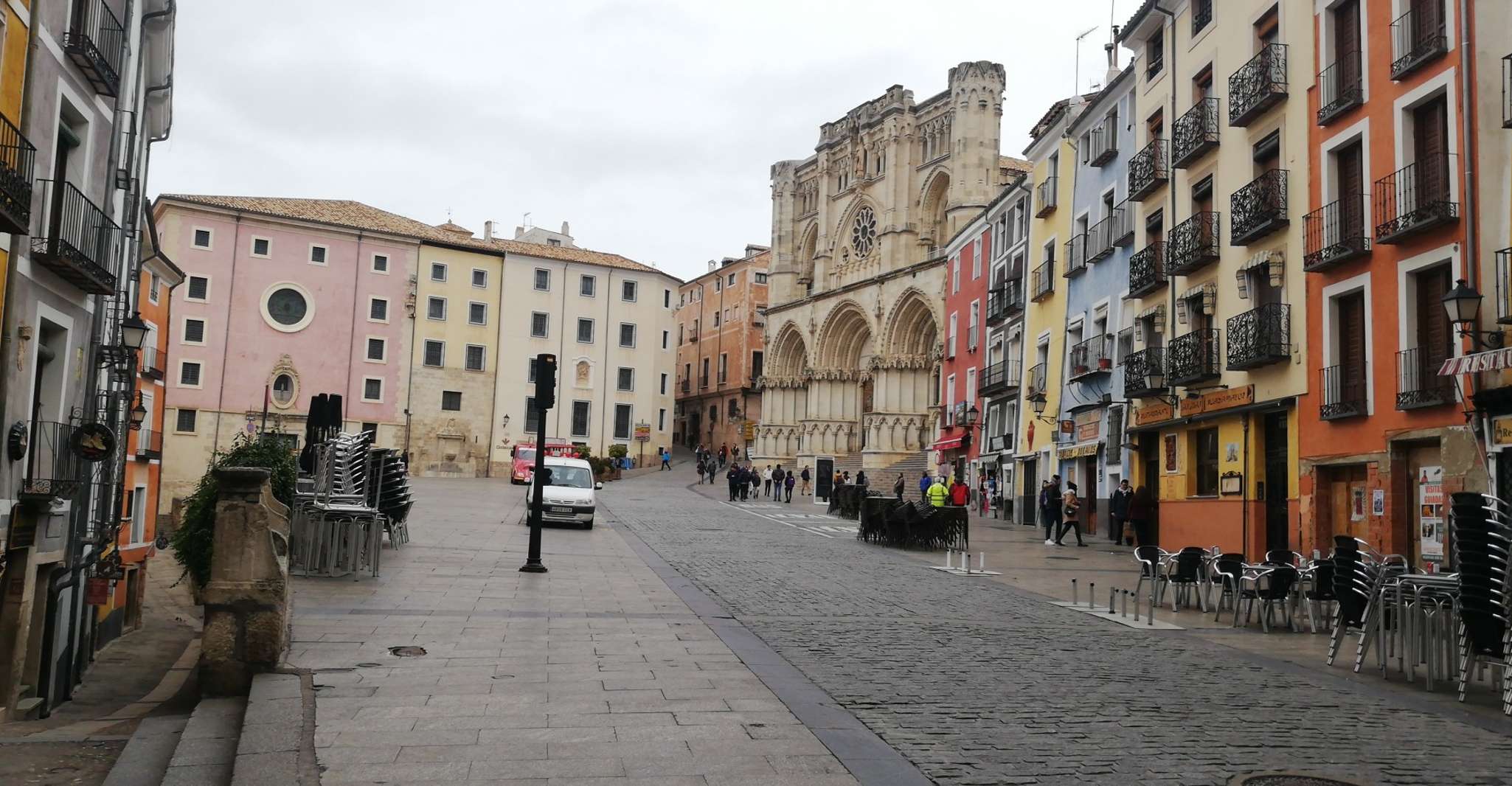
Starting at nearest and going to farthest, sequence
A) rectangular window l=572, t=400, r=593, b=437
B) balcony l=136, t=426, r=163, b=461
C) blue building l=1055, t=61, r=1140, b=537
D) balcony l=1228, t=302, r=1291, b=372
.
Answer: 1. balcony l=1228, t=302, r=1291, b=372
2. blue building l=1055, t=61, r=1140, b=537
3. balcony l=136, t=426, r=163, b=461
4. rectangular window l=572, t=400, r=593, b=437

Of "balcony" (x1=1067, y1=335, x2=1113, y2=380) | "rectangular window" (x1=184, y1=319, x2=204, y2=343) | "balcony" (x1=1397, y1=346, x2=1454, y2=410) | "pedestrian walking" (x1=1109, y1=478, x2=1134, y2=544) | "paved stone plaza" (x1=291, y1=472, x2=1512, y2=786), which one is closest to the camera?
"paved stone plaza" (x1=291, y1=472, x2=1512, y2=786)

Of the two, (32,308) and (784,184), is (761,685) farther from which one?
(784,184)

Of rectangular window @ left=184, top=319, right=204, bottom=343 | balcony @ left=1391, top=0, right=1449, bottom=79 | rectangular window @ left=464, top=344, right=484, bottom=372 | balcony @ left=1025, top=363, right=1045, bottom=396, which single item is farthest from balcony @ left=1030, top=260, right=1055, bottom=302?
rectangular window @ left=184, top=319, right=204, bottom=343

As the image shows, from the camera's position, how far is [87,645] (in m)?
17.8

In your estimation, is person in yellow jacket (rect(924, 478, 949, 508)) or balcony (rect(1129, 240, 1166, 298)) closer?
balcony (rect(1129, 240, 1166, 298))

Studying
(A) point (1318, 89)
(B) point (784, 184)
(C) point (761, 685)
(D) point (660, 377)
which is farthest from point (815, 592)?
(B) point (784, 184)

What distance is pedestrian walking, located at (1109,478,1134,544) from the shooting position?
86.5 ft

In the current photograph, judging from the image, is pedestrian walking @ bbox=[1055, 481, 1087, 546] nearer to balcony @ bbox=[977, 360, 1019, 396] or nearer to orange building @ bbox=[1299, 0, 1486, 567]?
orange building @ bbox=[1299, 0, 1486, 567]

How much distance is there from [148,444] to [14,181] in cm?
2210

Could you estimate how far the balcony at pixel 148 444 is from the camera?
31.1m

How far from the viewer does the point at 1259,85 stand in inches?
851

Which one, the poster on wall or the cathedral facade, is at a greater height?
the cathedral facade

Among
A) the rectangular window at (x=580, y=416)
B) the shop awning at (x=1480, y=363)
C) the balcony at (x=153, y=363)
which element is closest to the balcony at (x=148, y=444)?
the balcony at (x=153, y=363)

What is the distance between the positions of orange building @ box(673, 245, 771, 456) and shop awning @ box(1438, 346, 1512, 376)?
6390 cm
